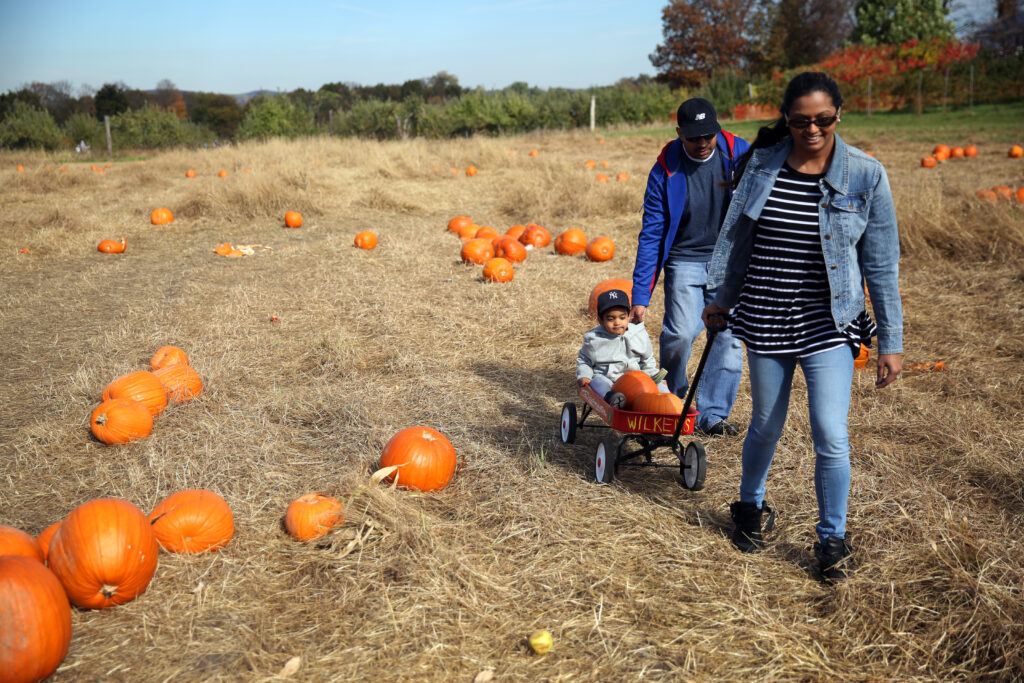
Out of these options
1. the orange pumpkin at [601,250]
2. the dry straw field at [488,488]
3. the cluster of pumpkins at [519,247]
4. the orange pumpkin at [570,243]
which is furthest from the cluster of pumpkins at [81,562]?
the orange pumpkin at [570,243]

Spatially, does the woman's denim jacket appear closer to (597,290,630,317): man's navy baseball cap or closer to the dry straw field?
the dry straw field

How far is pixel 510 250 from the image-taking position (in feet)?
31.1

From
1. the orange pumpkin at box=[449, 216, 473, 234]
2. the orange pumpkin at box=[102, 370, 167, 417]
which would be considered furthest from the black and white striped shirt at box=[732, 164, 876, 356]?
the orange pumpkin at box=[449, 216, 473, 234]

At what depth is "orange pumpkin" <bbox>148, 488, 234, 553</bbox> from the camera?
347 cm

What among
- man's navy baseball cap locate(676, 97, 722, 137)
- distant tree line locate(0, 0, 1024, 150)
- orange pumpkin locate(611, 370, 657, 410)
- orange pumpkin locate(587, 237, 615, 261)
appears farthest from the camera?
distant tree line locate(0, 0, 1024, 150)

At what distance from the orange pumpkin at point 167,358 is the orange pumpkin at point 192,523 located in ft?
8.47

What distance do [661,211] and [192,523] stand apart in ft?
10.3

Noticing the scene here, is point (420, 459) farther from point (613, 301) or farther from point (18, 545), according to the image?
point (18, 545)

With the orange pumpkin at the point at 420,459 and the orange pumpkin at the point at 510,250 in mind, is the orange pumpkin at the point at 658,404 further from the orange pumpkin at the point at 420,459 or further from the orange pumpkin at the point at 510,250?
the orange pumpkin at the point at 510,250

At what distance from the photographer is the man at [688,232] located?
14.7 ft

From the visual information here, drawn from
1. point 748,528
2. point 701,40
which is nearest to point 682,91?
point 701,40

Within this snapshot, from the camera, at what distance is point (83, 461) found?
4.53 meters

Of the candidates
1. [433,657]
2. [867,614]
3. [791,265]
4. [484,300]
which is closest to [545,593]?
[433,657]

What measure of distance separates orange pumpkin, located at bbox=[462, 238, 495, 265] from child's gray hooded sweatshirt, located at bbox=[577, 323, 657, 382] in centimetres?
506
